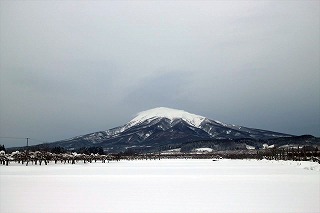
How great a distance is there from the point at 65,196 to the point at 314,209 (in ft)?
36.3

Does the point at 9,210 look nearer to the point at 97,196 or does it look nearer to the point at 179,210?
the point at 97,196

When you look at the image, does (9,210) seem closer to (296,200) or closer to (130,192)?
(130,192)

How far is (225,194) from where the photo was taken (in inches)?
706

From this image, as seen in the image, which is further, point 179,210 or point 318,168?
point 318,168

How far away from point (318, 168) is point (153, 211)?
29602 mm

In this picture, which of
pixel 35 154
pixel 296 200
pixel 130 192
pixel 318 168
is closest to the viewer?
pixel 296 200

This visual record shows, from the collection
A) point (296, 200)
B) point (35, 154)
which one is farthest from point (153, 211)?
point (35, 154)

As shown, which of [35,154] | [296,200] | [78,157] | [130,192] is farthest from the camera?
[78,157]

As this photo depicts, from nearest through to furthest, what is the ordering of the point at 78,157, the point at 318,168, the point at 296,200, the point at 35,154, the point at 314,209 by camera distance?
the point at 314,209
the point at 296,200
the point at 318,168
the point at 35,154
the point at 78,157

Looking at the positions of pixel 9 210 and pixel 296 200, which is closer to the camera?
pixel 9 210

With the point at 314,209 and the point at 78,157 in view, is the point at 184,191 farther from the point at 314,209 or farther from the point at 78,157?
the point at 78,157

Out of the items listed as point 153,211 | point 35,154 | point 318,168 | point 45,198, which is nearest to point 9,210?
point 45,198

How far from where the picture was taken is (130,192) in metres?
19.2

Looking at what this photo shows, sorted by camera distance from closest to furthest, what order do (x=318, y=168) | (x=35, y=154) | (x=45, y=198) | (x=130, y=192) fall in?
(x=45, y=198) < (x=130, y=192) < (x=318, y=168) < (x=35, y=154)
